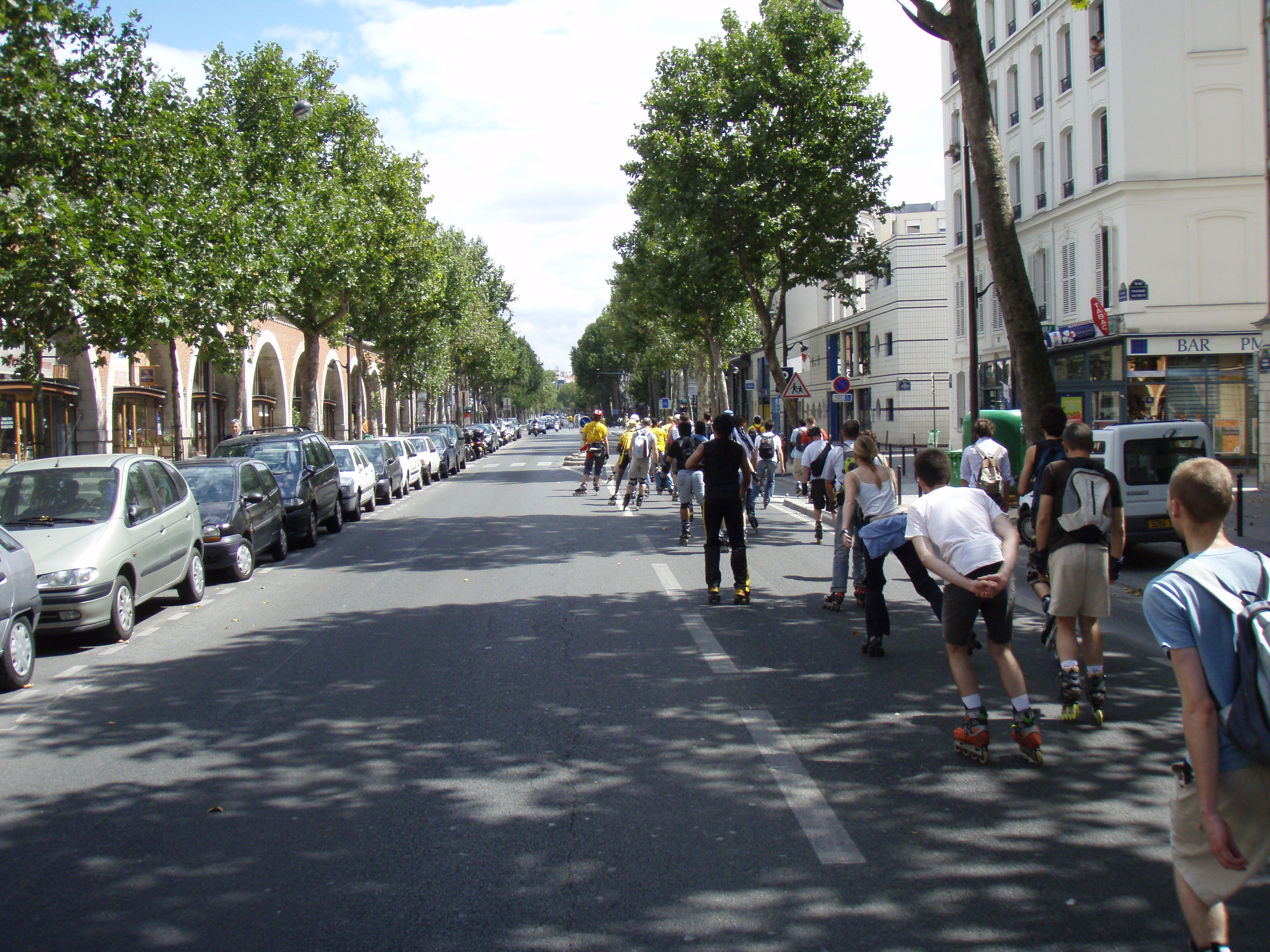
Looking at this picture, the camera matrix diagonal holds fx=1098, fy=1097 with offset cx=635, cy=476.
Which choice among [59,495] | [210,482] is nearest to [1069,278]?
[210,482]

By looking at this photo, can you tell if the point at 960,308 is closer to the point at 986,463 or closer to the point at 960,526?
the point at 986,463

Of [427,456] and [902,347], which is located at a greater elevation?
[902,347]

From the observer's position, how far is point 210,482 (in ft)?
44.8

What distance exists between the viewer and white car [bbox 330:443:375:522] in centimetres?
2130

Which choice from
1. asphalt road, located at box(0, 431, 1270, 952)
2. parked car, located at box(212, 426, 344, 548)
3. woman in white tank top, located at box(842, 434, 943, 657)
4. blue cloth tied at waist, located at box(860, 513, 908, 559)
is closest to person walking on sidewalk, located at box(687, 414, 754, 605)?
asphalt road, located at box(0, 431, 1270, 952)

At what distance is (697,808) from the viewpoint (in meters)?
4.86

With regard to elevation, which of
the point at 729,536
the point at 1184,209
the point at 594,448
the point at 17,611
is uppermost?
the point at 1184,209

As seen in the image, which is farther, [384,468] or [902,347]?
[902,347]

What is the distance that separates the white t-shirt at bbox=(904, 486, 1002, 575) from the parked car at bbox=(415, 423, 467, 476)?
34.5m

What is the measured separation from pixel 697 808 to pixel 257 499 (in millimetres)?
10754

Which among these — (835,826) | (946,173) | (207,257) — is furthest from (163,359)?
(835,826)

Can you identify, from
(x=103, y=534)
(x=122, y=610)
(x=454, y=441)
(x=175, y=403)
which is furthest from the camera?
(x=454, y=441)

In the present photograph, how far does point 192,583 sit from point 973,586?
857cm

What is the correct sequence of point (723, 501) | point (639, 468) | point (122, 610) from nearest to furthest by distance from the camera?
point (122, 610)
point (723, 501)
point (639, 468)
